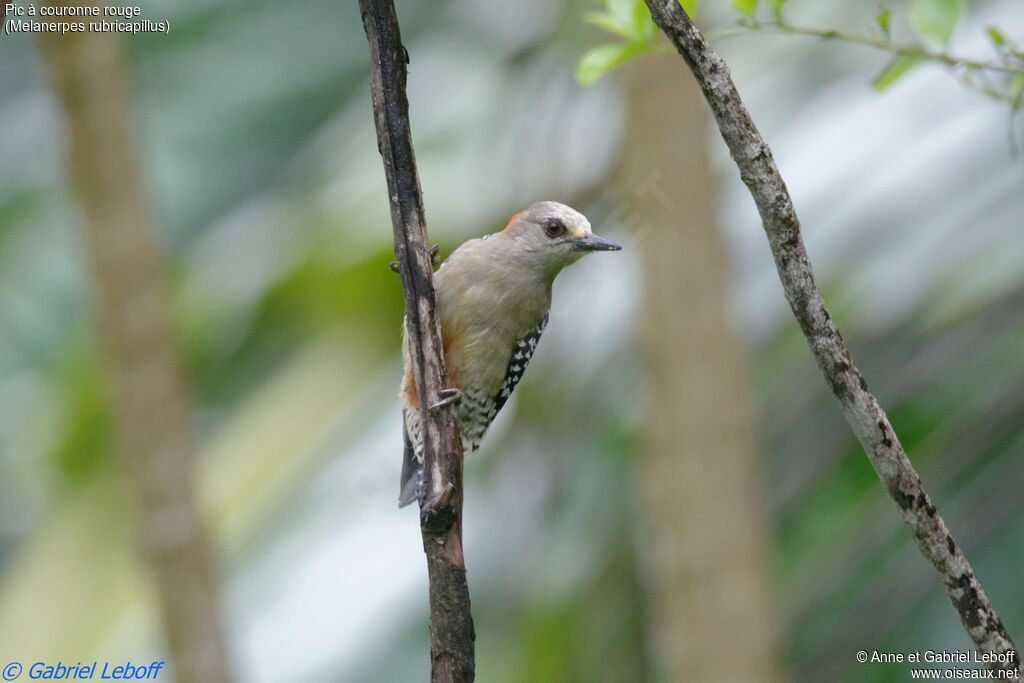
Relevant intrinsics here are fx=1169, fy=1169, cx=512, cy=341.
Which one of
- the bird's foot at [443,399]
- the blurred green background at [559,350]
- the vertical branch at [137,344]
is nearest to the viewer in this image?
the bird's foot at [443,399]

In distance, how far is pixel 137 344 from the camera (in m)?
4.76

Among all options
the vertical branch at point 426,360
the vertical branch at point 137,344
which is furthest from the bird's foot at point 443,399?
the vertical branch at point 137,344

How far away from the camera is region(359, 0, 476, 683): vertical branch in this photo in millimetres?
2443

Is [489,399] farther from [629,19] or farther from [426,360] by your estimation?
[629,19]

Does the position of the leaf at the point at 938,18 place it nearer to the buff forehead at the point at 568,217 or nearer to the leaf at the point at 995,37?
the leaf at the point at 995,37

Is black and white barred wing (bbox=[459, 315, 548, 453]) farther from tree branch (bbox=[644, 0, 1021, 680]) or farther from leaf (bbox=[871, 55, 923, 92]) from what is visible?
tree branch (bbox=[644, 0, 1021, 680])

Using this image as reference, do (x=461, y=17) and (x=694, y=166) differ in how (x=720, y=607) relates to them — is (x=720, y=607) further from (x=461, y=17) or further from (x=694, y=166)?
(x=461, y=17)

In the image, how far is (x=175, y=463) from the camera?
4812 mm

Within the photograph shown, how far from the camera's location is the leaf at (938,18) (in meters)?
2.55

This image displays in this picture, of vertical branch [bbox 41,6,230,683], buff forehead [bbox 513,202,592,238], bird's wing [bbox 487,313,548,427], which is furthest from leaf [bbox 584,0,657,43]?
vertical branch [bbox 41,6,230,683]

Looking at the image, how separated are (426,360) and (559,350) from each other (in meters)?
2.80

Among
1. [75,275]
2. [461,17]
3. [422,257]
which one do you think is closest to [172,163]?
[75,275]

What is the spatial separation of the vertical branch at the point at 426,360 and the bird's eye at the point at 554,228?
1.25 meters

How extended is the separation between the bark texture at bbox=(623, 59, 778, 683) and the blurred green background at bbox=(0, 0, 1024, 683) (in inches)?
0.6
